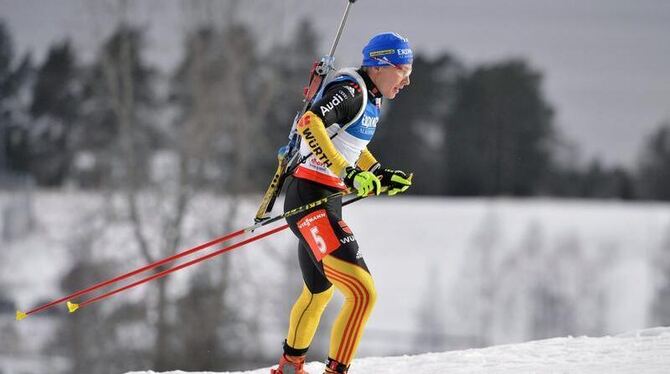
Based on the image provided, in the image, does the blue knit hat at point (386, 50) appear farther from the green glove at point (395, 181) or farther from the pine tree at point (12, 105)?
the pine tree at point (12, 105)

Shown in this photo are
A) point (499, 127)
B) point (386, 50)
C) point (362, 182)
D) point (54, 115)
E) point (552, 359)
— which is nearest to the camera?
point (362, 182)

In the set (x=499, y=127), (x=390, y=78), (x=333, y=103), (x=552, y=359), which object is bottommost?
(x=552, y=359)

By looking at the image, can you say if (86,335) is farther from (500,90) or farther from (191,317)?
(500,90)

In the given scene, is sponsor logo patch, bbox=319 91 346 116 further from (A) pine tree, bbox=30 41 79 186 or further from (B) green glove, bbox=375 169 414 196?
(A) pine tree, bbox=30 41 79 186

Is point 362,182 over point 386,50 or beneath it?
beneath

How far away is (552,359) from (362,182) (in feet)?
6.47

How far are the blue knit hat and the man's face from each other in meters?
0.02

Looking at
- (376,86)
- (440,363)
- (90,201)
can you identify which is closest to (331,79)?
(376,86)

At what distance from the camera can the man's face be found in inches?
195

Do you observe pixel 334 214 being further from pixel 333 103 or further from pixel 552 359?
pixel 552 359

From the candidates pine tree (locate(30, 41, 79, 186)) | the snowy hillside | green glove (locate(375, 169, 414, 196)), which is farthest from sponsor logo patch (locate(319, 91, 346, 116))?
pine tree (locate(30, 41, 79, 186))

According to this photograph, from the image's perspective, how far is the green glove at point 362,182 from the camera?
4.59 meters

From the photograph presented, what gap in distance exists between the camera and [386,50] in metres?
4.95

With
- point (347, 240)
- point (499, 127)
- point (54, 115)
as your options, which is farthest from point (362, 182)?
point (499, 127)
